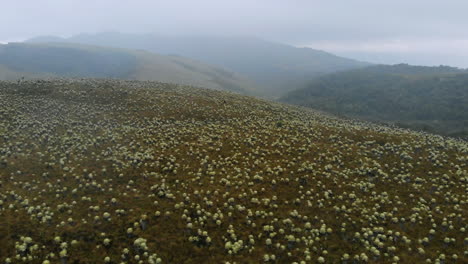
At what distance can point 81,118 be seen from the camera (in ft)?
151

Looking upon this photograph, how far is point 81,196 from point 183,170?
30.4 feet

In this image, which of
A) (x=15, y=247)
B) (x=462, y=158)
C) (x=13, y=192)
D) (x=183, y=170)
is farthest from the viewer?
(x=462, y=158)

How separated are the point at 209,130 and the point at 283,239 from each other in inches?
1035

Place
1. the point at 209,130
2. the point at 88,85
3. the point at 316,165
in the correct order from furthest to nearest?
1. the point at 88,85
2. the point at 209,130
3. the point at 316,165

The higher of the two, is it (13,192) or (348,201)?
(348,201)

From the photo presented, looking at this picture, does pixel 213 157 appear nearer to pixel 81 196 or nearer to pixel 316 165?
pixel 316 165

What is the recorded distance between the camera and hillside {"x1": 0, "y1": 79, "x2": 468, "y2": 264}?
18594 millimetres

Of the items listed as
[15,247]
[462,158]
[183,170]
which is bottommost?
[15,247]

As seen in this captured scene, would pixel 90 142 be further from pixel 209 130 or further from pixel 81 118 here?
pixel 209 130

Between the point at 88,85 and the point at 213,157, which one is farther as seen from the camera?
the point at 88,85

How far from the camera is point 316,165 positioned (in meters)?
31.0

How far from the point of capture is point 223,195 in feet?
79.3

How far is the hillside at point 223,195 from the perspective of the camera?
18594 millimetres

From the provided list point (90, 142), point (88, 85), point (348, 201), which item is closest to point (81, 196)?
point (90, 142)
